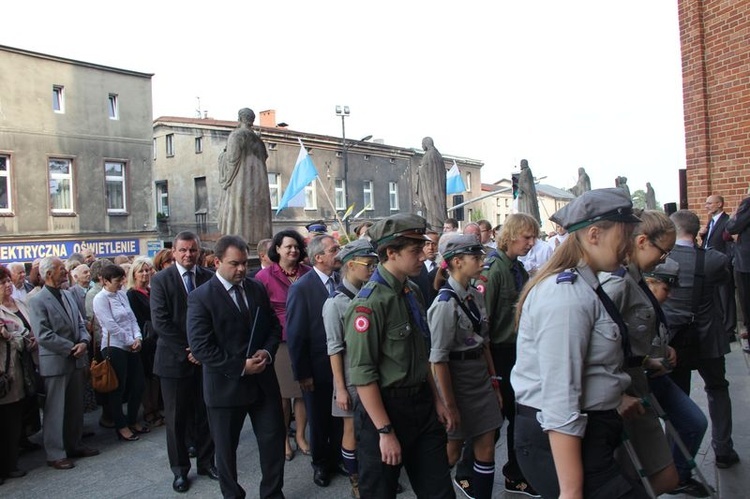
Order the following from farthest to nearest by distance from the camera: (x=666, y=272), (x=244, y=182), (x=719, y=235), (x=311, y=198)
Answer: (x=311, y=198) < (x=244, y=182) < (x=719, y=235) < (x=666, y=272)

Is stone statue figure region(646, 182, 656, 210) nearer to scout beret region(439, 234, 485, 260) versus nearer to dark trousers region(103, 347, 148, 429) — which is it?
dark trousers region(103, 347, 148, 429)

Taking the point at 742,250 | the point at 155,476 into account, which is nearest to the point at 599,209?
the point at 155,476

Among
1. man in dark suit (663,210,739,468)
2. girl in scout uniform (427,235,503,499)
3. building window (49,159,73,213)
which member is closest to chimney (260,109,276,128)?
building window (49,159,73,213)

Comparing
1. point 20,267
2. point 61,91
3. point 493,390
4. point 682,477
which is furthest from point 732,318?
point 61,91

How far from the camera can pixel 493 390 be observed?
418cm

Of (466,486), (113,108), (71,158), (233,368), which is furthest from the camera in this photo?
(113,108)

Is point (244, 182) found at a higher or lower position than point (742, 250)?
higher

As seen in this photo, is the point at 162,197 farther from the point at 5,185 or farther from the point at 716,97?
the point at 716,97

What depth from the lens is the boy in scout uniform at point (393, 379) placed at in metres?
3.17

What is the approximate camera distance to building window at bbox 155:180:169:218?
38.1m

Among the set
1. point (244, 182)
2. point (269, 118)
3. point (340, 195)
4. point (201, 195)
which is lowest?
point (244, 182)

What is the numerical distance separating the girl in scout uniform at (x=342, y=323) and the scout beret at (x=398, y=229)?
3.75ft

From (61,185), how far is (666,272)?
2678 centimetres

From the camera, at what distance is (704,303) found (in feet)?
15.3
